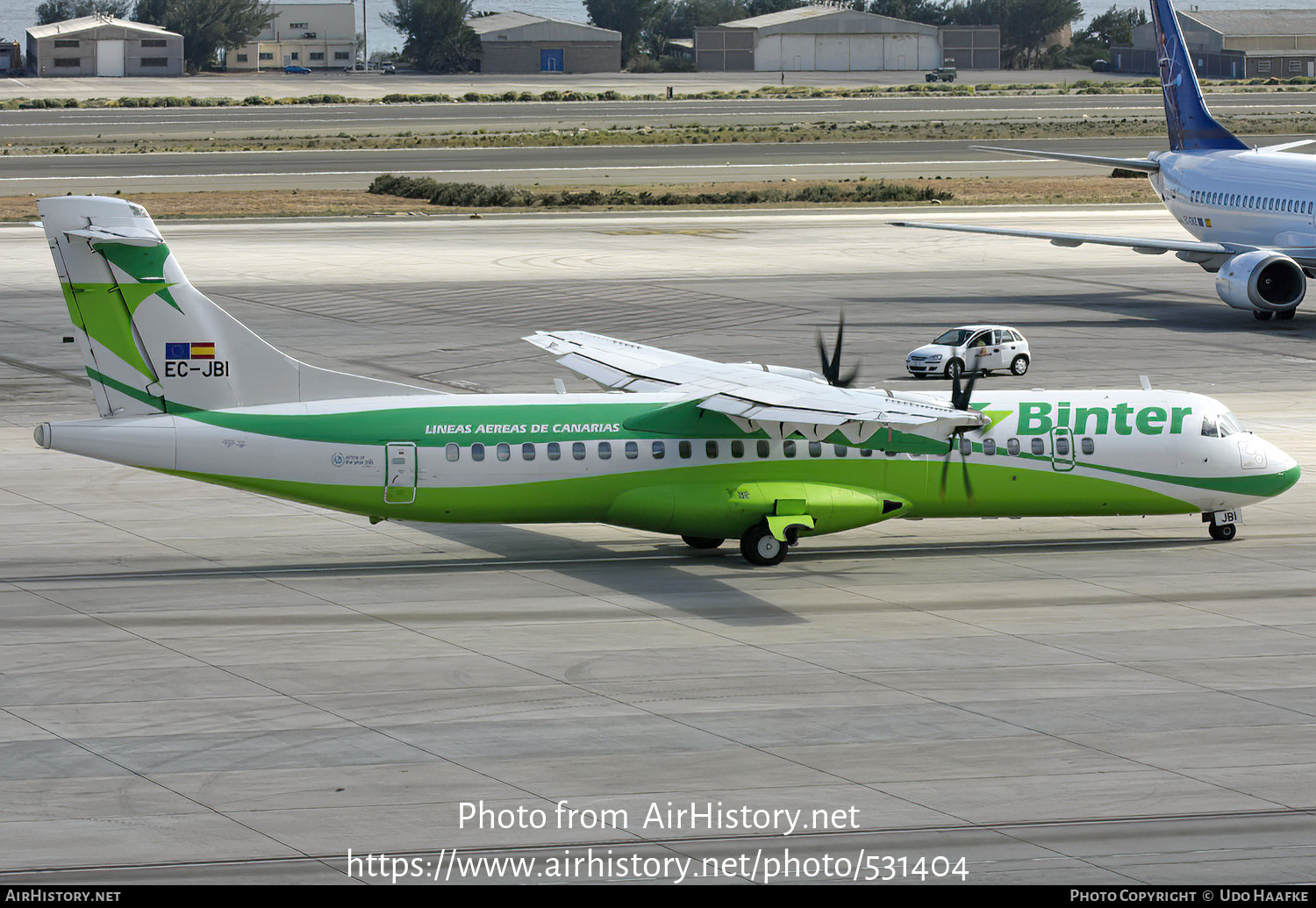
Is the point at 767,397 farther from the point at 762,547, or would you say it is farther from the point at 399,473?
the point at 399,473

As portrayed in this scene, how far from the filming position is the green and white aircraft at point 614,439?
28.8m

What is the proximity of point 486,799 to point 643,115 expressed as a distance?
6218 inches

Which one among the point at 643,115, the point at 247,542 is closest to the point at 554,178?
the point at 643,115

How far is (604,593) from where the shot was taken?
1147 inches

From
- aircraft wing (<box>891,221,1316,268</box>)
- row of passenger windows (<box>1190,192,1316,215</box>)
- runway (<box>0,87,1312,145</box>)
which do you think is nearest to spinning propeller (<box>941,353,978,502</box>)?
aircraft wing (<box>891,221,1316,268</box>)

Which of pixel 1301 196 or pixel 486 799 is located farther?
pixel 1301 196

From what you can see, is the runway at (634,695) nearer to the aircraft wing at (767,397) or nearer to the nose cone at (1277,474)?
the nose cone at (1277,474)

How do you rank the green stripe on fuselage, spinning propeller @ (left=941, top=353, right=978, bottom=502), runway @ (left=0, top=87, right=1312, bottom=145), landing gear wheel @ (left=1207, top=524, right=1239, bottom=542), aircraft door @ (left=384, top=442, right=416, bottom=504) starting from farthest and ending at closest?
1. runway @ (left=0, top=87, right=1312, bottom=145)
2. landing gear wheel @ (left=1207, top=524, right=1239, bottom=542)
3. the green stripe on fuselage
4. aircraft door @ (left=384, top=442, right=416, bottom=504)
5. spinning propeller @ (left=941, top=353, right=978, bottom=502)

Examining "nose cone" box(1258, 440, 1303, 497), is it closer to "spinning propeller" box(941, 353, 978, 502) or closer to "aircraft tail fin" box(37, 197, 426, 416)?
"spinning propeller" box(941, 353, 978, 502)

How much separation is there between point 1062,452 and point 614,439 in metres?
9.30

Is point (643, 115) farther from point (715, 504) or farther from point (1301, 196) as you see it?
point (715, 504)

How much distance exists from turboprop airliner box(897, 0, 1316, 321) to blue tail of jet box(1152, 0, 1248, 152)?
0.04 meters

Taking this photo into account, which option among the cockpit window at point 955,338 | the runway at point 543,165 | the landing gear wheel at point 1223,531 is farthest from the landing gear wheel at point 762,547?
the runway at point 543,165

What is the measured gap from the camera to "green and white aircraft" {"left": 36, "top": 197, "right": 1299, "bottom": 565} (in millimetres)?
28812
